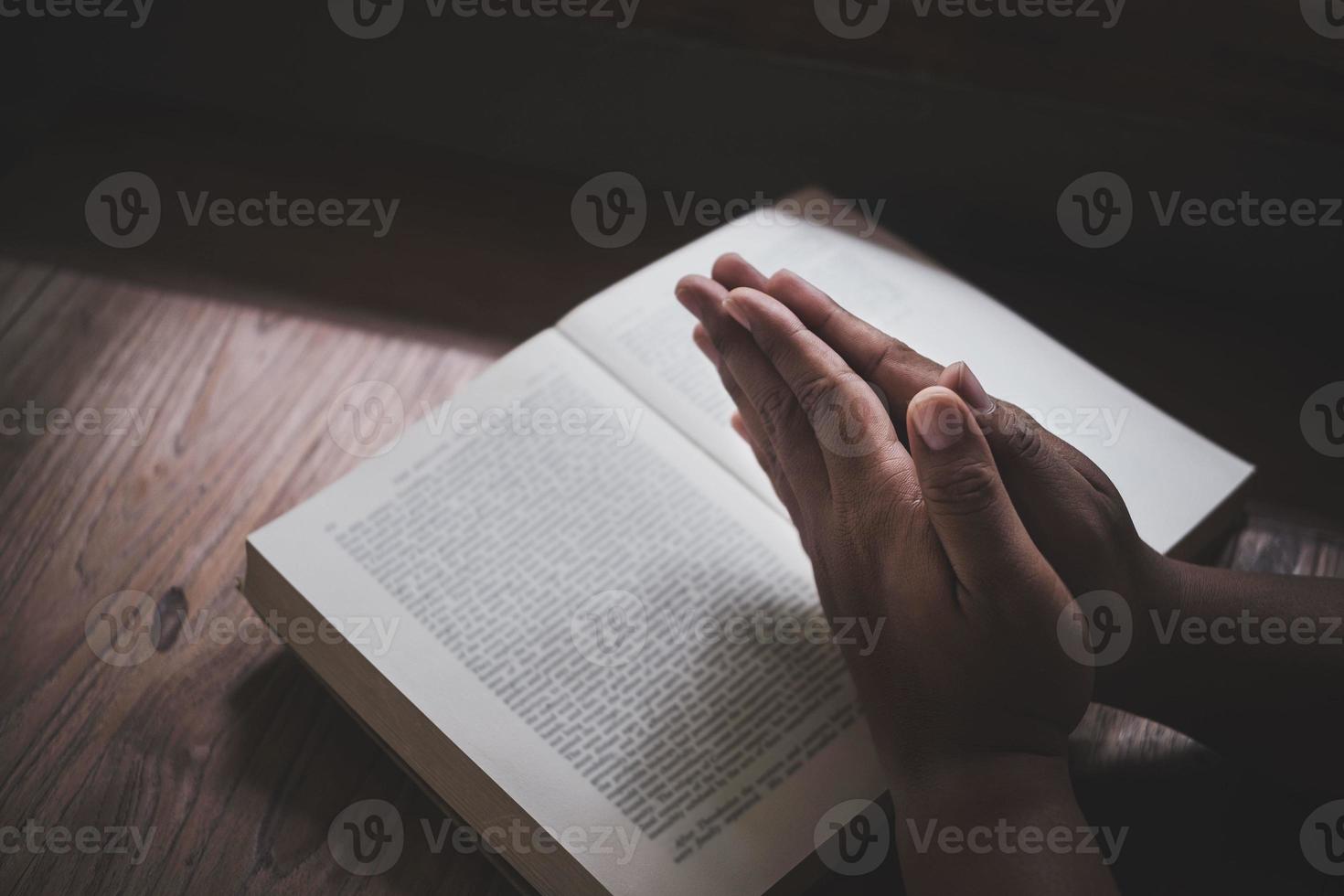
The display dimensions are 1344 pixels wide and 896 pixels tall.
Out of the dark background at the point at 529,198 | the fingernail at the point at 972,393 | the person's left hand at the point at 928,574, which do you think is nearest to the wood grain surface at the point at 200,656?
the dark background at the point at 529,198

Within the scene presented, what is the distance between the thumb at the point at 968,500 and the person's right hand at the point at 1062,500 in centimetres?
4

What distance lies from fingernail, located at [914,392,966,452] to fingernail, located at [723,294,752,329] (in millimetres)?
180

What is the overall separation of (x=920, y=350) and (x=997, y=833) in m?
0.40

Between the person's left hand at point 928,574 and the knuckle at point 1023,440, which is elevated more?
the knuckle at point 1023,440

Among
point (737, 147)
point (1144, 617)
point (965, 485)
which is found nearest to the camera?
point (965, 485)

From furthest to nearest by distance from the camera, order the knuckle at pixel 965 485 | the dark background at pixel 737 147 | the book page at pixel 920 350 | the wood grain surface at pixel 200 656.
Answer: the dark background at pixel 737 147, the book page at pixel 920 350, the wood grain surface at pixel 200 656, the knuckle at pixel 965 485

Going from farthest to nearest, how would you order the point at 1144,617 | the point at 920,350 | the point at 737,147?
the point at 737,147 → the point at 920,350 → the point at 1144,617

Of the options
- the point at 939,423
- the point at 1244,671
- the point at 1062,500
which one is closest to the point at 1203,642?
the point at 1244,671

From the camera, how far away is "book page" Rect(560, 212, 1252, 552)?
0.79 m

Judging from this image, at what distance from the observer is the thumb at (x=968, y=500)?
0.56m

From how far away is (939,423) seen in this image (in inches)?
22.3

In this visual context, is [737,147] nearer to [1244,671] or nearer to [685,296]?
[685,296]

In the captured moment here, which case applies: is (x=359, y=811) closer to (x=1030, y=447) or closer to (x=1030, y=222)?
(x=1030, y=447)

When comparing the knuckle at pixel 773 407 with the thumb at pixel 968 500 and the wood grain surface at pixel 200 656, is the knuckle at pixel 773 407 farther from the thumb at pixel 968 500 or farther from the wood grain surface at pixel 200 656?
the wood grain surface at pixel 200 656
